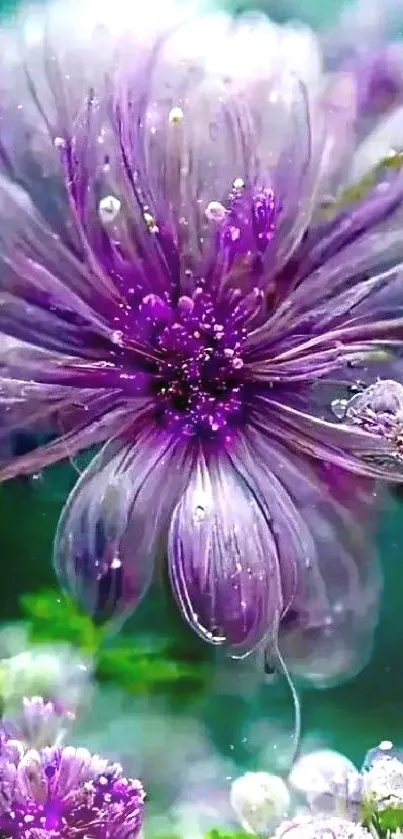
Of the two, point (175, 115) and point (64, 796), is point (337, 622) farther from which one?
point (175, 115)

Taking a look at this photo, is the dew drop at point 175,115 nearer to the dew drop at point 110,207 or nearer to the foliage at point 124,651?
the dew drop at point 110,207

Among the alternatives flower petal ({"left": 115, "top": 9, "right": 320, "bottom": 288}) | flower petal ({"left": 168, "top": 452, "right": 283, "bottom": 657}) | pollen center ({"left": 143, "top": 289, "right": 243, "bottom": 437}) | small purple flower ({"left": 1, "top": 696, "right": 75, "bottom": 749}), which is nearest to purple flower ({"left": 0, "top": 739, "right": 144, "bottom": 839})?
small purple flower ({"left": 1, "top": 696, "right": 75, "bottom": 749})

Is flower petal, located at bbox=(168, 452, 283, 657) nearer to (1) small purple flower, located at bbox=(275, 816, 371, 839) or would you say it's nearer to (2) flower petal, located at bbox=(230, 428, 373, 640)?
Answer: (2) flower petal, located at bbox=(230, 428, 373, 640)

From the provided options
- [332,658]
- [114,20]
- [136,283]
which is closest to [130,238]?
[136,283]

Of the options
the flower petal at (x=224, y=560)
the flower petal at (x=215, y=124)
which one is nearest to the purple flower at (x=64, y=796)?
the flower petal at (x=224, y=560)

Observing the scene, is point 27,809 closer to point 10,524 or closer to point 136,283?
point 10,524

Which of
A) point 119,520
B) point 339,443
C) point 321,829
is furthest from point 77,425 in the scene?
point 321,829

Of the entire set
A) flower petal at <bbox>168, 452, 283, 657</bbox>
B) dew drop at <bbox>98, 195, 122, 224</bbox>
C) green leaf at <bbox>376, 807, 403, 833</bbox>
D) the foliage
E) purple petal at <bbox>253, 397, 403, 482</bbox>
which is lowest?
green leaf at <bbox>376, 807, 403, 833</bbox>
